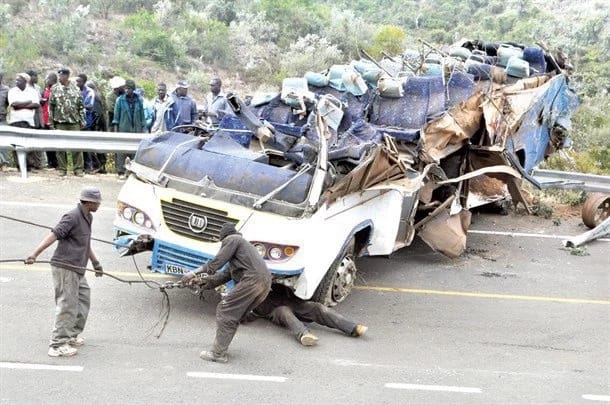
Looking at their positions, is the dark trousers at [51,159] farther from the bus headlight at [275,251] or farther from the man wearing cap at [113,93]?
the bus headlight at [275,251]

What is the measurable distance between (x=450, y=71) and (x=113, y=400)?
6.84 metres

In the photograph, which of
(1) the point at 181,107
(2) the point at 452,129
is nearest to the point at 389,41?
(1) the point at 181,107

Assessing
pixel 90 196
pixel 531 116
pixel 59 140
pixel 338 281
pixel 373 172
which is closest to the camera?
pixel 90 196

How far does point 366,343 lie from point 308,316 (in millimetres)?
636

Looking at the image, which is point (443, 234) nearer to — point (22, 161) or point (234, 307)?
point (234, 307)

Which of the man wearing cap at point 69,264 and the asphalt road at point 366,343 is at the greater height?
the man wearing cap at point 69,264

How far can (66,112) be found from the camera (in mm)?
14609

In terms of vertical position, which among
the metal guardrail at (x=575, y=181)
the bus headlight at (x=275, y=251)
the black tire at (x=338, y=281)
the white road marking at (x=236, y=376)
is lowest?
the white road marking at (x=236, y=376)

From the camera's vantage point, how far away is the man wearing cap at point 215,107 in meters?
10.9

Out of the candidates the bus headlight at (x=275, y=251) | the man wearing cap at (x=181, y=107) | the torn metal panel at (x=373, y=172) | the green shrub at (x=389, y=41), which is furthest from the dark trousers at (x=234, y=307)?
the green shrub at (x=389, y=41)

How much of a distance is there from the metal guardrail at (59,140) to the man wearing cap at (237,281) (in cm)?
652

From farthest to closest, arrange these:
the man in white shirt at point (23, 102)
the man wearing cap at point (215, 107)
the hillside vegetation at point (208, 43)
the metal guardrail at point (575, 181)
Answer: the hillside vegetation at point (208, 43) < the man in white shirt at point (23, 102) < the metal guardrail at point (575, 181) < the man wearing cap at point (215, 107)

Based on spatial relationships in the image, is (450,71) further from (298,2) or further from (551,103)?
(298,2)

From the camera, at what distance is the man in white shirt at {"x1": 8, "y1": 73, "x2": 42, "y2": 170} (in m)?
14.5
